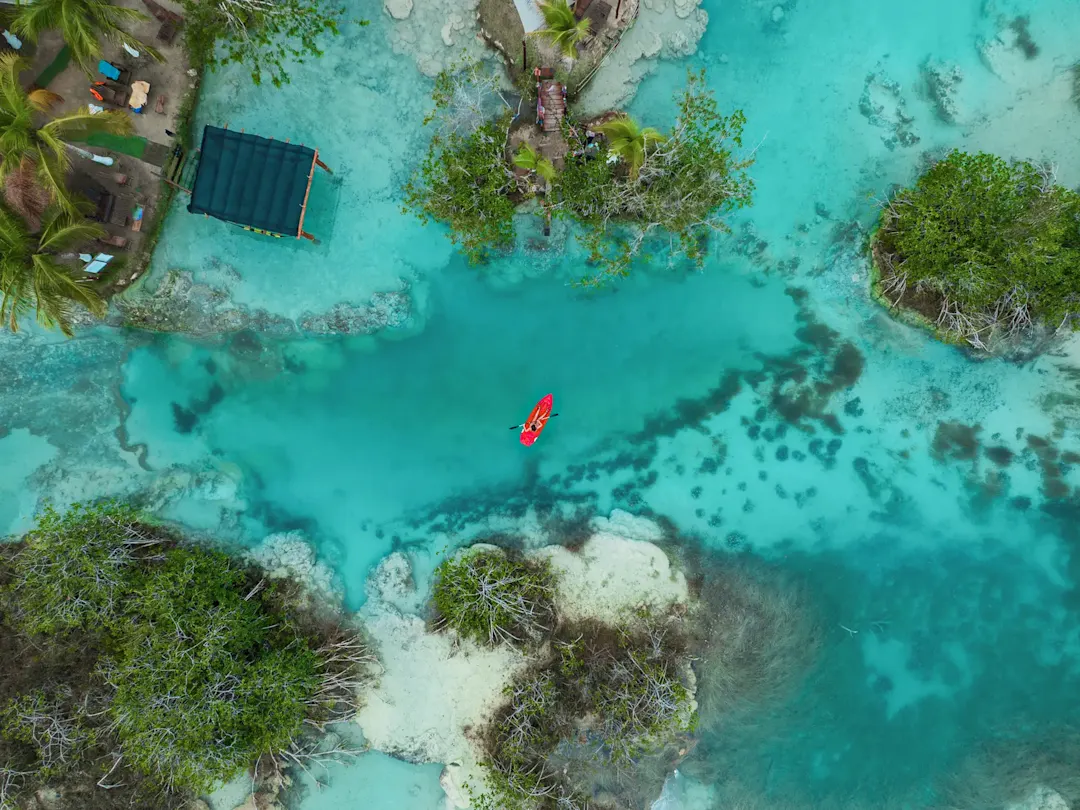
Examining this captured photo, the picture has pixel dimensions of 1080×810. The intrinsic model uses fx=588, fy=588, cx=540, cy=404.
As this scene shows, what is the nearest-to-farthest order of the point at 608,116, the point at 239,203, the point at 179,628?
the point at 179,628 < the point at 239,203 < the point at 608,116

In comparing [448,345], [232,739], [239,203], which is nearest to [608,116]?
[448,345]

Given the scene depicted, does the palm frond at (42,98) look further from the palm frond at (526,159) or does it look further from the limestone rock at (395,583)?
the limestone rock at (395,583)

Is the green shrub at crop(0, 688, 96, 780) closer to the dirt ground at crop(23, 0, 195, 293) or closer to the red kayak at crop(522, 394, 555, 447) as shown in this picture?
the dirt ground at crop(23, 0, 195, 293)

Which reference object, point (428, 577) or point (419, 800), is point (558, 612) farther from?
point (419, 800)

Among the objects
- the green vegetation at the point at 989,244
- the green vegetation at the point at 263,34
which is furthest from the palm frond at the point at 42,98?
the green vegetation at the point at 989,244

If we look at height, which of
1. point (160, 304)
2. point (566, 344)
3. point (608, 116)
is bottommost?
point (160, 304)

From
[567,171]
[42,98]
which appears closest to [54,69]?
[42,98]
